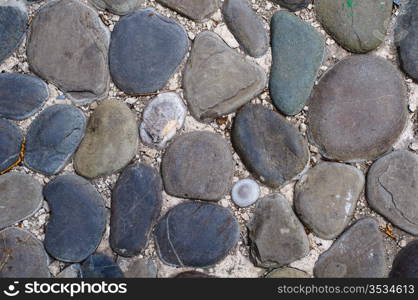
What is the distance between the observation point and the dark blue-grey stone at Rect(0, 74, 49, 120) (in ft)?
4.52

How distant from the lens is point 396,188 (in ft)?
4.37

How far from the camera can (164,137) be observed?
1375mm

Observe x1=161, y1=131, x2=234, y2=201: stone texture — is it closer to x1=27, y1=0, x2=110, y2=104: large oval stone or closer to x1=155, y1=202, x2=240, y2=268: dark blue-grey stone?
x1=155, y1=202, x2=240, y2=268: dark blue-grey stone

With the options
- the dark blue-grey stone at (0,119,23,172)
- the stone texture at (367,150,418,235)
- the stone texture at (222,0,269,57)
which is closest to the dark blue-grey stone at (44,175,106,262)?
the dark blue-grey stone at (0,119,23,172)

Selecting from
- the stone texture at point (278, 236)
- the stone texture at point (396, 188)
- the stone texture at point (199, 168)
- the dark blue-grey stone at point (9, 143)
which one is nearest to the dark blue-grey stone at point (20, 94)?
the dark blue-grey stone at point (9, 143)

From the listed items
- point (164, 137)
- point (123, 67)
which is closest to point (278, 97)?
point (164, 137)

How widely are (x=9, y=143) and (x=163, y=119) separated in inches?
17.7

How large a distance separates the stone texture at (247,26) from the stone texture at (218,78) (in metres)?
0.04

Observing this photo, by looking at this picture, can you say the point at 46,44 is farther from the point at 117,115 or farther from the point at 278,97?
the point at 278,97

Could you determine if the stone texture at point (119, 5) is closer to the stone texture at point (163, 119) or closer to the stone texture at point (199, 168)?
the stone texture at point (163, 119)

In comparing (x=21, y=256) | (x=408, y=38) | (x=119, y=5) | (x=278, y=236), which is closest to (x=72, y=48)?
(x=119, y=5)

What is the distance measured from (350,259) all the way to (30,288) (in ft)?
2.97

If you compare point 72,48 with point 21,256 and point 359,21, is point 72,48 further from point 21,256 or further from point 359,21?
point 359,21

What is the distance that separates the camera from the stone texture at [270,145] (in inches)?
52.8
